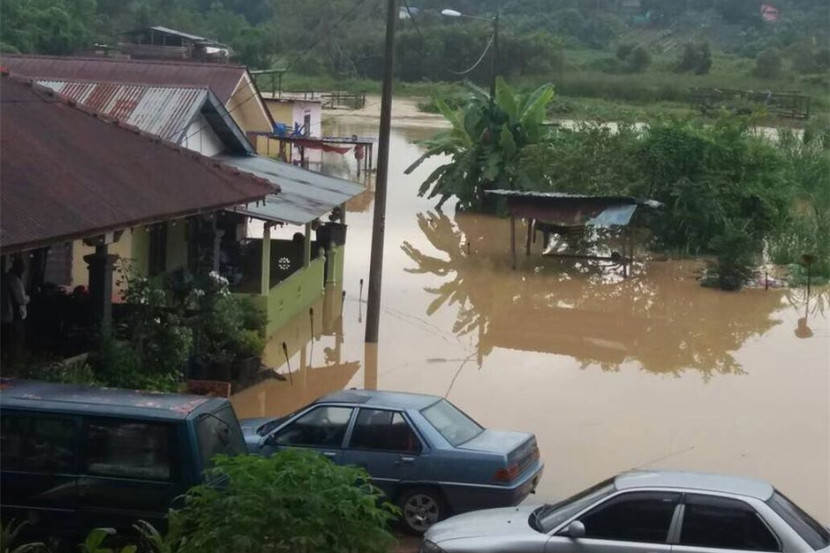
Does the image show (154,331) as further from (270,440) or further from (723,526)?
(723,526)

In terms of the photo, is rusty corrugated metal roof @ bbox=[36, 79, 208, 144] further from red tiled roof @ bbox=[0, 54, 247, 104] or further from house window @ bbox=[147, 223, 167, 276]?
red tiled roof @ bbox=[0, 54, 247, 104]

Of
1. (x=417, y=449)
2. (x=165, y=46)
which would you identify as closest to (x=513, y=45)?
(x=165, y=46)

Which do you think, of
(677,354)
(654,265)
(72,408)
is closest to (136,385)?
(72,408)

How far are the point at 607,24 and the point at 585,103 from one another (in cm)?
3532

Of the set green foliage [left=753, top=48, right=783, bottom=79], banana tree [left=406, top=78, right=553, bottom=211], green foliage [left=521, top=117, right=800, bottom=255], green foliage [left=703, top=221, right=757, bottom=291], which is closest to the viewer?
green foliage [left=703, top=221, right=757, bottom=291]

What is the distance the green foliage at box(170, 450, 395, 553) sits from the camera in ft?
→ 24.6

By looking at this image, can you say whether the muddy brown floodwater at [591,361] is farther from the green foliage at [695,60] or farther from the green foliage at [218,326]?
the green foliage at [695,60]

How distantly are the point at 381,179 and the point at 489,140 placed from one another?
775 inches

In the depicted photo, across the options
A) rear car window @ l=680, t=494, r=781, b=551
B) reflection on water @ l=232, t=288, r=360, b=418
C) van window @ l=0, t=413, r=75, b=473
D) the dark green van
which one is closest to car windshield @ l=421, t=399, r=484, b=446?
the dark green van

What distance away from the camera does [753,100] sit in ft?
219

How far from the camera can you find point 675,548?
845 centimetres

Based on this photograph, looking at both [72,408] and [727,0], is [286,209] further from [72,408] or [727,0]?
[727,0]

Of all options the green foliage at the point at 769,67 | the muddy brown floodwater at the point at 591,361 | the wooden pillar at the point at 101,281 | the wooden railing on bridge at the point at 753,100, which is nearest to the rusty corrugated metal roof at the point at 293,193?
the muddy brown floodwater at the point at 591,361

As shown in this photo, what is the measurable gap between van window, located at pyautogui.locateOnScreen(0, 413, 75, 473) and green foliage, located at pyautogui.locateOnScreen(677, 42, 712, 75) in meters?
79.8
